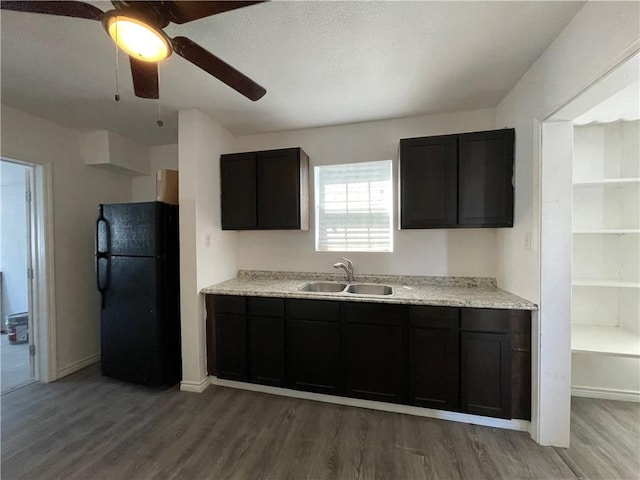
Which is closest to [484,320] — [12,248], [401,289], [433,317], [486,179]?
[433,317]

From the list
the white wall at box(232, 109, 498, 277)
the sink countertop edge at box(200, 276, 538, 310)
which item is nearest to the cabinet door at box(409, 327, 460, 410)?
the sink countertop edge at box(200, 276, 538, 310)

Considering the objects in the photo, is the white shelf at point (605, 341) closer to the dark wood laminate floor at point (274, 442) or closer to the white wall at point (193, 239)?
the dark wood laminate floor at point (274, 442)

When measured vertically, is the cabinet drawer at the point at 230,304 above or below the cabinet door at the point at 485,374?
above

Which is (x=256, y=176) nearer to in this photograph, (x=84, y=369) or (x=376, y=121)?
(x=376, y=121)

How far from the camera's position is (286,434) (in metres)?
1.82

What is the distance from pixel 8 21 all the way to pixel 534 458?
387 centimetres

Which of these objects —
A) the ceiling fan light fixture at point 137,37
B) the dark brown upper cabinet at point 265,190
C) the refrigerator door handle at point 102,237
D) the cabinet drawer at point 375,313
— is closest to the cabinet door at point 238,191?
the dark brown upper cabinet at point 265,190

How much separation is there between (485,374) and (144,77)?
2.82 meters

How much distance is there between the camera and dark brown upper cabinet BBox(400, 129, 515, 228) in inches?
80.7

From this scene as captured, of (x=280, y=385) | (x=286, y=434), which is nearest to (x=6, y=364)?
(x=280, y=385)

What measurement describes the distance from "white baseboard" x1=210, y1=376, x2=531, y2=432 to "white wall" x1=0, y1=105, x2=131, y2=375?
1.62 metres

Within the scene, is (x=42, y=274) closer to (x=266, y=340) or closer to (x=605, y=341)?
(x=266, y=340)

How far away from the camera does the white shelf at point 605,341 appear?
1.83 metres

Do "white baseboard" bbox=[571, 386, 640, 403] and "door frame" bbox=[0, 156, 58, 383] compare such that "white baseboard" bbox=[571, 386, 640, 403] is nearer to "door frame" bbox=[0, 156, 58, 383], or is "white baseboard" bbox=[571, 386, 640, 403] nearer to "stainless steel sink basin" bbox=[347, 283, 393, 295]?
"stainless steel sink basin" bbox=[347, 283, 393, 295]
